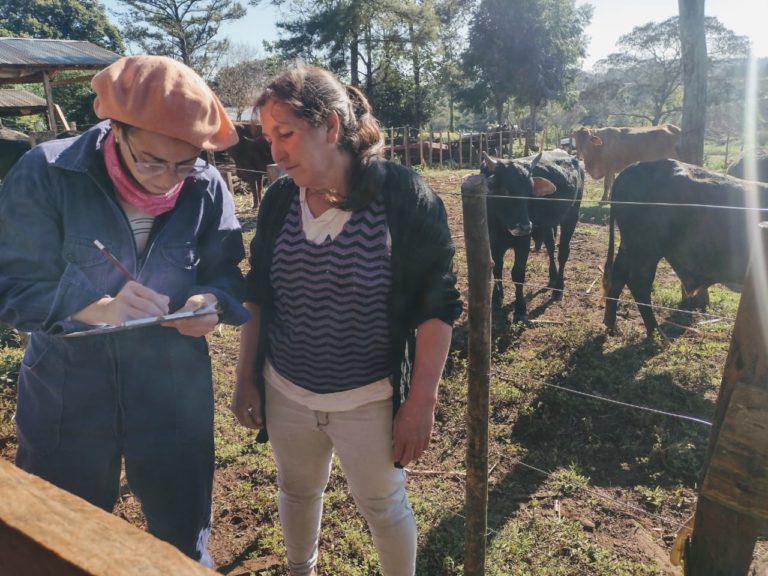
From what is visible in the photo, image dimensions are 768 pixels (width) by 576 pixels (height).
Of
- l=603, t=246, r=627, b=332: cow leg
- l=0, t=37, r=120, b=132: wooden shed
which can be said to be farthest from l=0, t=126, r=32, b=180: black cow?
l=603, t=246, r=627, b=332: cow leg

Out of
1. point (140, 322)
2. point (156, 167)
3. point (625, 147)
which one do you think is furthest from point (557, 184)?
point (625, 147)

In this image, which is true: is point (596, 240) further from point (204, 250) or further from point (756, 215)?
point (204, 250)

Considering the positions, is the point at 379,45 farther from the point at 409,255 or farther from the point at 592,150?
the point at 409,255

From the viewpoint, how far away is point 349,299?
1612 millimetres

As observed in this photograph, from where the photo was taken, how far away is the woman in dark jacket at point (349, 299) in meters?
1.55

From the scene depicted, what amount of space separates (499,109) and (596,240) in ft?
77.1

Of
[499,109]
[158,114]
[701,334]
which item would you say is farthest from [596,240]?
[499,109]

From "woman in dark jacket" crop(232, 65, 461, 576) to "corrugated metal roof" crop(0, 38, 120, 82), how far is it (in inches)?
431

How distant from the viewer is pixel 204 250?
167 cm

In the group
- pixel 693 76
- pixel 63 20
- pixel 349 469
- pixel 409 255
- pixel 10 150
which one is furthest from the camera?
pixel 63 20

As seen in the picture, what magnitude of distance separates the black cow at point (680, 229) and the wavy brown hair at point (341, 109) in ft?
11.2

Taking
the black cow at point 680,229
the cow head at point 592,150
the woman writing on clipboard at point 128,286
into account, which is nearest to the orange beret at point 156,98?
the woman writing on clipboard at point 128,286

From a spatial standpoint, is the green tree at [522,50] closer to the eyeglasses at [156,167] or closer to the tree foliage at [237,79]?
the tree foliage at [237,79]

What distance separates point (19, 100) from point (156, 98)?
77.3 feet
